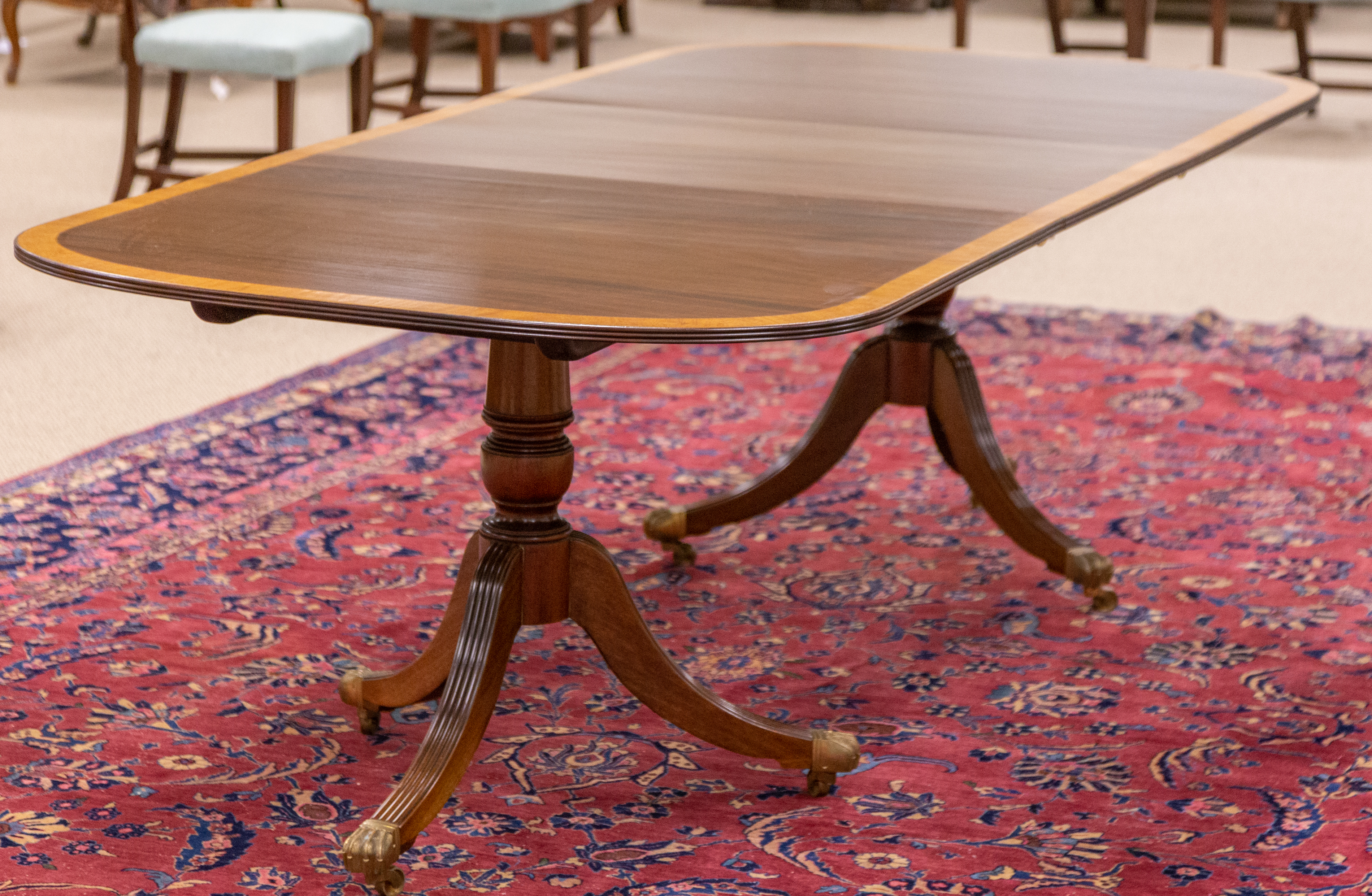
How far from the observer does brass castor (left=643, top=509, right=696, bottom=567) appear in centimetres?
264

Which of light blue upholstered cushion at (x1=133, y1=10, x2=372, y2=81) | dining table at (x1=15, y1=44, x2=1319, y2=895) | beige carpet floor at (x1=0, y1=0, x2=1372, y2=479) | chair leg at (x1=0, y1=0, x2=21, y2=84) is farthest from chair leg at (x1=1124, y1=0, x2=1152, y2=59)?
chair leg at (x1=0, y1=0, x2=21, y2=84)

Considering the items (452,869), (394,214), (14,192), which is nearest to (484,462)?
(394,214)

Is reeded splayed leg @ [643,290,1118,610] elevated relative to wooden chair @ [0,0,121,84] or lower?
lower

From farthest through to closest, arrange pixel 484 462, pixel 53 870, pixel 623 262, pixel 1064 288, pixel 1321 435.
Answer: pixel 1064 288, pixel 1321 435, pixel 484 462, pixel 53 870, pixel 623 262

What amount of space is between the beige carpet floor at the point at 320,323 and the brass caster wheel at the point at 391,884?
1.53 metres

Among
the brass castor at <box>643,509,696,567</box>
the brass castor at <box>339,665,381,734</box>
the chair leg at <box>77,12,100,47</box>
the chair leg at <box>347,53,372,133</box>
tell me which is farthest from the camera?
the chair leg at <box>77,12,100,47</box>

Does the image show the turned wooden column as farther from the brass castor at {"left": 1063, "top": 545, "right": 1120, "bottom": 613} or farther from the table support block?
the brass castor at {"left": 1063, "top": 545, "right": 1120, "bottom": 613}

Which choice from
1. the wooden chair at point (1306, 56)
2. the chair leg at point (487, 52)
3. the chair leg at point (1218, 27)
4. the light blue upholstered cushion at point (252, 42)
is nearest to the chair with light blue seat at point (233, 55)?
the light blue upholstered cushion at point (252, 42)

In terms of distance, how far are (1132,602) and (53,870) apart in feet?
4.95

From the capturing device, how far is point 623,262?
163 cm

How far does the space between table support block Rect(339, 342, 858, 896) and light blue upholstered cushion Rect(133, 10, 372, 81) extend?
2572 millimetres

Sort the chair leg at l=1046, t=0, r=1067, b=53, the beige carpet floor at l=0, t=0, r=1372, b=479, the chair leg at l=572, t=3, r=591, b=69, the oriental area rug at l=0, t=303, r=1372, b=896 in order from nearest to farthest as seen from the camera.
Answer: the oriental area rug at l=0, t=303, r=1372, b=896 < the beige carpet floor at l=0, t=0, r=1372, b=479 < the chair leg at l=572, t=3, r=591, b=69 < the chair leg at l=1046, t=0, r=1067, b=53

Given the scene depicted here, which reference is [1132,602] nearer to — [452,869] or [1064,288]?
[452,869]

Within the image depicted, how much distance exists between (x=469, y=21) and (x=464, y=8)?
54cm
